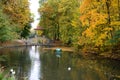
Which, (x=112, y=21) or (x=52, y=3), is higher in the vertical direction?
(x=52, y=3)

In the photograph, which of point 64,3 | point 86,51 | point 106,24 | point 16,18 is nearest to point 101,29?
point 106,24

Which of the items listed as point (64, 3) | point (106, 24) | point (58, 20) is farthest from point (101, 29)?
point (58, 20)

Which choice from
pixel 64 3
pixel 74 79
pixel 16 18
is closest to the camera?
pixel 74 79

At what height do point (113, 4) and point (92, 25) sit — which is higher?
point (113, 4)

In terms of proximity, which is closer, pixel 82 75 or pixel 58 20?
pixel 82 75

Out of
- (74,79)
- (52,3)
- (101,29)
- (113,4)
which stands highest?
(52,3)

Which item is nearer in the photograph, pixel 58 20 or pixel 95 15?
pixel 95 15

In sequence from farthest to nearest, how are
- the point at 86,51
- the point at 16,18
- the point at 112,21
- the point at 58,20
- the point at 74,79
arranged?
the point at 58,20 → the point at 16,18 → the point at 86,51 → the point at 112,21 → the point at 74,79

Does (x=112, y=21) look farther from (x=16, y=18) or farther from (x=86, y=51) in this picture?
(x=16, y=18)

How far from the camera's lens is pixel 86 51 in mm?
41219

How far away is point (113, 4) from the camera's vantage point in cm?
3378

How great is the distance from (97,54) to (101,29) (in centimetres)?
478

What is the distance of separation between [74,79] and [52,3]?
48181 millimetres

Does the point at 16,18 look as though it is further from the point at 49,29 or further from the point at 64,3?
the point at 49,29
